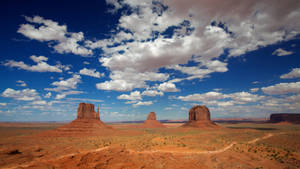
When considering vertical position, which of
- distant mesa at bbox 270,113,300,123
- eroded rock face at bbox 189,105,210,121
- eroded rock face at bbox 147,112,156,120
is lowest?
distant mesa at bbox 270,113,300,123

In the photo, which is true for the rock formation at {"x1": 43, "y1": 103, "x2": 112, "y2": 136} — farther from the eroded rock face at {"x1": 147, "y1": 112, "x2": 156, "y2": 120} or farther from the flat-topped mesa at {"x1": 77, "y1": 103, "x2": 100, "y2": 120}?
the eroded rock face at {"x1": 147, "y1": 112, "x2": 156, "y2": 120}

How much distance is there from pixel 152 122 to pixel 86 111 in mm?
70805

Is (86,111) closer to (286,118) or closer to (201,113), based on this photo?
(201,113)

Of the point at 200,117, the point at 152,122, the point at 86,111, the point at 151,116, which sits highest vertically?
the point at 86,111

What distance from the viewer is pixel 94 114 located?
80.4 metres

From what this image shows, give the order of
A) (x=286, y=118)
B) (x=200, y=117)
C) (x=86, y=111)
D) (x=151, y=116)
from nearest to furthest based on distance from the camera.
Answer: (x=86, y=111) < (x=200, y=117) < (x=151, y=116) < (x=286, y=118)

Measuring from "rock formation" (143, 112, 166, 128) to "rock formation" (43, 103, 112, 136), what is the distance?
58.9 meters

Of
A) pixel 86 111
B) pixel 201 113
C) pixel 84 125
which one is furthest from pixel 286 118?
pixel 84 125

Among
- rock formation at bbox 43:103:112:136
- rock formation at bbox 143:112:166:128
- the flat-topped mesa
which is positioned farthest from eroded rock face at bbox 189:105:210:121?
the flat-topped mesa

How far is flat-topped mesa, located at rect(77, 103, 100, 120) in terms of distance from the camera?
75700 millimetres

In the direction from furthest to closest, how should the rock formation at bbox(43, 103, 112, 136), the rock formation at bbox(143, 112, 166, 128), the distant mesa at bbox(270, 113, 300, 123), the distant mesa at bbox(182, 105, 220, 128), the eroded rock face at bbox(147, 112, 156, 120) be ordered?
the distant mesa at bbox(270, 113, 300, 123)
the eroded rock face at bbox(147, 112, 156, 120)
the rock formation at bbox(143, 112, 166, 128)
the distant mesa at bbox(182, 105, 220, 128)
the rock formation at bbox(43, 103, 112, 136)

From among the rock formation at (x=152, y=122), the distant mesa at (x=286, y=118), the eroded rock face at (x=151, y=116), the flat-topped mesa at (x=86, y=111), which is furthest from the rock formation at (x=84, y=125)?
the distant mesa at (x=286, y=118)

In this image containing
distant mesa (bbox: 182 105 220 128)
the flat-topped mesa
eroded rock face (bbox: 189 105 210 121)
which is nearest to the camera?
the flat-topped mesa

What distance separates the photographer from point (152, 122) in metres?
135
